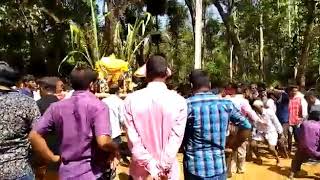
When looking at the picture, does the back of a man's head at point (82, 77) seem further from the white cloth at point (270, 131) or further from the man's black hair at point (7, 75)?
the white cloth at point (270, 131)

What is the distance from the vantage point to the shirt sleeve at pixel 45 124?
3.80m

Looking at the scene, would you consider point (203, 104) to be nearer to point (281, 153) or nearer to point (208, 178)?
point (208, 178)

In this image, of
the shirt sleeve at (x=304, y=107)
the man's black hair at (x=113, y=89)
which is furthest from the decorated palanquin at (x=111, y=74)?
the shirt sleeve at (x=304, y=107)

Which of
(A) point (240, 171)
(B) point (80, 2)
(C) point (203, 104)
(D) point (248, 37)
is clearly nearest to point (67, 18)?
(B) point (80, 2)

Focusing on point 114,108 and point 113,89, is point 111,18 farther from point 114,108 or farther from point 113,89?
point 114,108

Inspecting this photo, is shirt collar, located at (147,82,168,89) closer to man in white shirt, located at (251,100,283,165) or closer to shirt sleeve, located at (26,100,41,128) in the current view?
shirt sleeve, located at (26,100,41,128)

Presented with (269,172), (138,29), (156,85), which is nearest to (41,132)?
(156,85)

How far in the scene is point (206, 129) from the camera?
4141 mm

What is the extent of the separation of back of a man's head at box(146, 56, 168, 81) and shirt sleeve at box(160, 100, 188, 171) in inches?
10.6

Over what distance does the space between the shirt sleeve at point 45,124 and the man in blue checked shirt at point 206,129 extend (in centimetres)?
108

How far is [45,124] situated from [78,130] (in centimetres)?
25

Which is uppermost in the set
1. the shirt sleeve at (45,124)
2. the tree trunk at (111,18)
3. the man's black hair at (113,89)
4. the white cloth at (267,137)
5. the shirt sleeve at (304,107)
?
the tree trunk at (111,18)

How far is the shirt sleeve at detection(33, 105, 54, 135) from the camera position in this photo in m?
3.80

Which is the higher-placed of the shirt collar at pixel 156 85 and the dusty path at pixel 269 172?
the shirt collar at pixel 156 85
